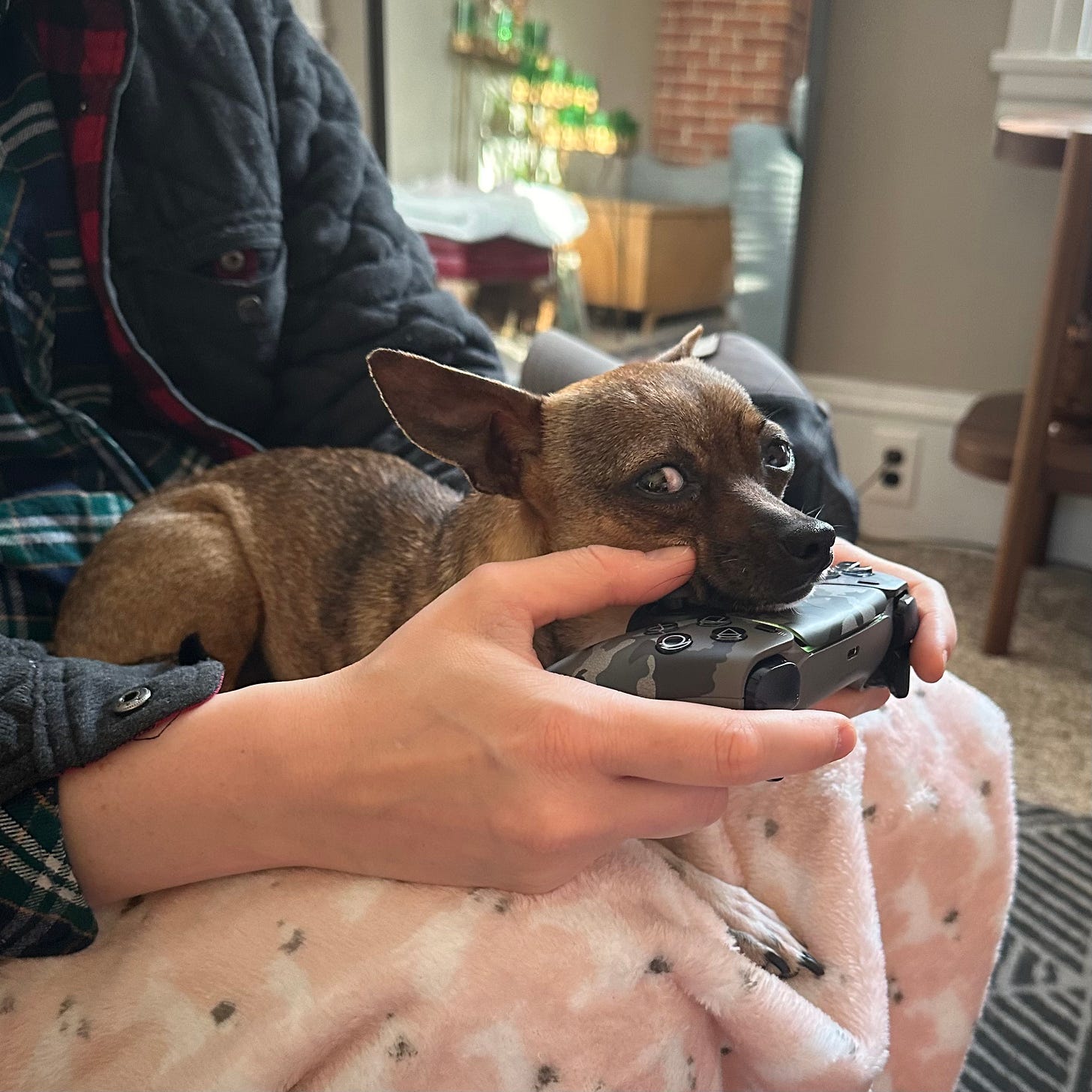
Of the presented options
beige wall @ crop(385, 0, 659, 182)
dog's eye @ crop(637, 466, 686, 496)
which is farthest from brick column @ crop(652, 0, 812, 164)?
dog's eye @ crop(637, 466, 686, 496)

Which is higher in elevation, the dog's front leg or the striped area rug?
the dog's front leg

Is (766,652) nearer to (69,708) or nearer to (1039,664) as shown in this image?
(69,708)

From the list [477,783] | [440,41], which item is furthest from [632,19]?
[477,783]

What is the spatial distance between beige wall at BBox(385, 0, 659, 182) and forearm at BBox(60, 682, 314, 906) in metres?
2.58

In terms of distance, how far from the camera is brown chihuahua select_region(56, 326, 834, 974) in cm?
78

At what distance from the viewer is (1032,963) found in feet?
4.77

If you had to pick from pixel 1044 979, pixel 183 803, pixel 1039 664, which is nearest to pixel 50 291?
pixel 183 803

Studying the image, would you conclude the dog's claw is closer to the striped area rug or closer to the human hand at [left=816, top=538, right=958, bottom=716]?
the human hand at [left=816, top=538, right=958, bottom=716]

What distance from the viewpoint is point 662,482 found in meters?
0.83

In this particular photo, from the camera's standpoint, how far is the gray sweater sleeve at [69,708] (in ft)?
2.09

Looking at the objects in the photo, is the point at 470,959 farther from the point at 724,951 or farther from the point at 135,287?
the point at 135,287

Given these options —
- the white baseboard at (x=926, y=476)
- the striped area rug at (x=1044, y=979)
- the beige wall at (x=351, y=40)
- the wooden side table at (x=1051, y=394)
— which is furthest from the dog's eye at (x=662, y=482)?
the beige wall at (x=351, y=40)

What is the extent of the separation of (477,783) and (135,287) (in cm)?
67

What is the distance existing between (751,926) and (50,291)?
2.76 ft
